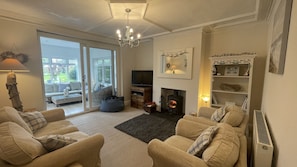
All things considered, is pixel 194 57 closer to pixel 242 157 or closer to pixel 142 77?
pixel 142 77

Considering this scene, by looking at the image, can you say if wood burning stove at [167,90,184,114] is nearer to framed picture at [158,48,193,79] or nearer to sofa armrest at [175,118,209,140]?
framed picture at [158,48,193,79]

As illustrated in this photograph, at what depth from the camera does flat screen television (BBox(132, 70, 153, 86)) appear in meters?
4.93

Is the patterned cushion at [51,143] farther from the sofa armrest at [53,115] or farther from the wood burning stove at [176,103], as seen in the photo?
the wood burning stove at [176,103]

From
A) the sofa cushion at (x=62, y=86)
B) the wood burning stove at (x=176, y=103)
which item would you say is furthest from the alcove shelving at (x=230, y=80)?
the sofa cushion at (x=62, y=86)

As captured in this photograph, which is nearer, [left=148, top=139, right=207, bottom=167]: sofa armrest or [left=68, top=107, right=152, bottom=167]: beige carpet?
[left=148, top=139, right=207, bottom=167]: sofa armrest

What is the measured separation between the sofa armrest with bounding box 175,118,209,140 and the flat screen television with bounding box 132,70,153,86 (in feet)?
9.57

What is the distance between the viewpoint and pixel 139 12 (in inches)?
104

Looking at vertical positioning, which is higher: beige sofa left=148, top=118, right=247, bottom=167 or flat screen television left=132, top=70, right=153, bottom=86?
flat screen television left=132, top=70, right=153, bottom=86

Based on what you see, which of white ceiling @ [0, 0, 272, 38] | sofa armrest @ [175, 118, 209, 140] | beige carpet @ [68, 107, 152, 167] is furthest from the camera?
white ceiling @ [0, 0, 272, 38]

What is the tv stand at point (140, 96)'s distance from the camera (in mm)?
4844

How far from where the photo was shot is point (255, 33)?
10.1ft

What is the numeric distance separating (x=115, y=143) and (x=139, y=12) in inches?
98.6

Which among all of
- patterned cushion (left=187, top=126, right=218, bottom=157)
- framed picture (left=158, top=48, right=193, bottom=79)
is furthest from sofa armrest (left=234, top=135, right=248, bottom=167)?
framed picture (left=158, top=48, right=193, bottom=79)

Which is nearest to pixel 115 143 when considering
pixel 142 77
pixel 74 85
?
pixel 142 77
